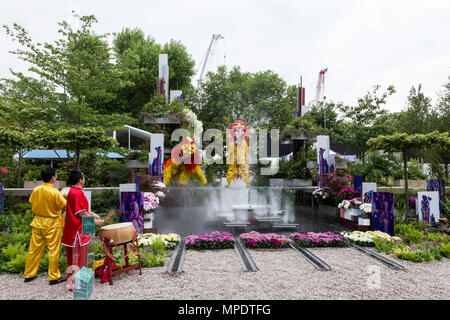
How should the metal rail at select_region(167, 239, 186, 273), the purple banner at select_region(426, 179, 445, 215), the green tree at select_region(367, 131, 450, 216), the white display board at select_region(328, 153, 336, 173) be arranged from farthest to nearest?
the white display board at select_region(328, 153, 336, 173) → the purple banner at select_region(426, 179, 445, 215) → the green tree at select_region(367, 131, 450, 216) → the metal rail at select_region(167, 239, 186, 273)

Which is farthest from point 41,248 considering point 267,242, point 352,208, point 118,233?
point 352,208

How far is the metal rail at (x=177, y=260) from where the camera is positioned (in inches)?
221

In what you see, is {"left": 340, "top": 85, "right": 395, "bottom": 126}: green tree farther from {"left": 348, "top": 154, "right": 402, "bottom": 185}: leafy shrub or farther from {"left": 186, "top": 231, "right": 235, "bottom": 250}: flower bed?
{"left": 186, "top": 231, "right": 235, "bottom": 250}: flower bed

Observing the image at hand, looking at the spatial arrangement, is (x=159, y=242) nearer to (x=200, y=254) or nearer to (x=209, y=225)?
(x=200, y=254)

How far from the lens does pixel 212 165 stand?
585 inches

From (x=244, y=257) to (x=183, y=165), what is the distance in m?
6.84

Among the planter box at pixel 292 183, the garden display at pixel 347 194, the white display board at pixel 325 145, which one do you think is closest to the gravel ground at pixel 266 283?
the garden display at pixel 347 194

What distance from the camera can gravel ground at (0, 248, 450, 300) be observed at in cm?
450

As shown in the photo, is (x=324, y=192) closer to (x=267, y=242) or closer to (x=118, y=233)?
(x=267, y=242)

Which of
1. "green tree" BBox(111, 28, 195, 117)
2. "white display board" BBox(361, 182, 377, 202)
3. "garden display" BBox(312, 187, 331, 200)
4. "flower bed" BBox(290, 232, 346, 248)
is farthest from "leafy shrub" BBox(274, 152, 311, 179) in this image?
"green tree" BBox(111, 28, 195, 117)

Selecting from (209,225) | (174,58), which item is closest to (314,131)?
(209,225)

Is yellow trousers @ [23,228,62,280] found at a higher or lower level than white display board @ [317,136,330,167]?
lower

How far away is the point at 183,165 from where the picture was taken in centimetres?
1282

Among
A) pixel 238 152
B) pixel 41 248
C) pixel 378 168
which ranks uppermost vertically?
pixel 238 152
